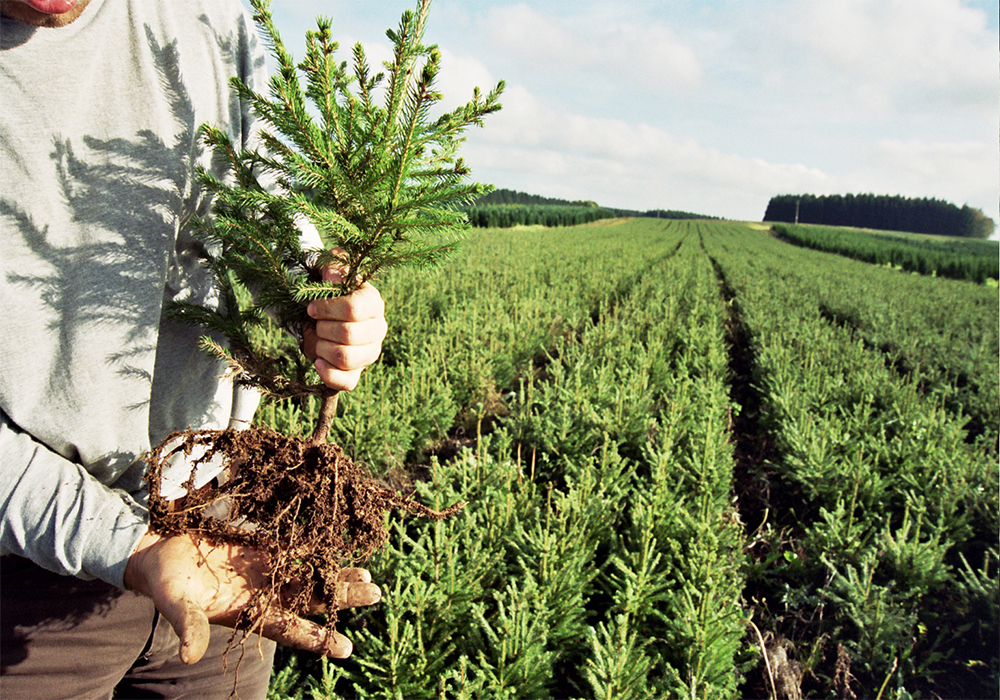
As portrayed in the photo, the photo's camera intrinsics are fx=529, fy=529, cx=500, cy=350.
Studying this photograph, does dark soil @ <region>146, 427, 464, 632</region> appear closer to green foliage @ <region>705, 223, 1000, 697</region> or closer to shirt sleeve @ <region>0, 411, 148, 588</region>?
shirt sleeve @ <region>0, 411, 148, 588</region>

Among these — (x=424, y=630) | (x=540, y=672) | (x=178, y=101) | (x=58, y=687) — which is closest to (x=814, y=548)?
(x=540, y=672)

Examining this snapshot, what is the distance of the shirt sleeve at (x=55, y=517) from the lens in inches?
41.1

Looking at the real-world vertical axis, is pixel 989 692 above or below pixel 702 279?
below

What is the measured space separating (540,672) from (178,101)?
222 cm

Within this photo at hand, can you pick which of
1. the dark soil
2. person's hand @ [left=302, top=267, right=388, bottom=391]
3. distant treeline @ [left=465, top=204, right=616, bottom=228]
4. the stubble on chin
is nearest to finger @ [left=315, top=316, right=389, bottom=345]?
person's hand @ [left=302, top=267, right=388, bottom=391]

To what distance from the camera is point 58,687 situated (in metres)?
1.24

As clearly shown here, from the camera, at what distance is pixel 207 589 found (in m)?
1.12

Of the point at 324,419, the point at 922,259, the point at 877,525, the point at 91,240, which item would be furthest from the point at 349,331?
the point at 922,259

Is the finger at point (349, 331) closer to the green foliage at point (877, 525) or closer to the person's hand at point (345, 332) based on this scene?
the person's hand at point (345, 332)

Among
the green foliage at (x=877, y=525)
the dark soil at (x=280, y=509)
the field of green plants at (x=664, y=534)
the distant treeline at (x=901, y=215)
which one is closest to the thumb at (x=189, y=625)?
the dark soil at (x=280, y=509)

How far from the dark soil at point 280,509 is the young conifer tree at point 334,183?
151 mm

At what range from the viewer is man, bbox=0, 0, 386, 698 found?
1.06m

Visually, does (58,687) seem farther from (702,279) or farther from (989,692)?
(702,279)

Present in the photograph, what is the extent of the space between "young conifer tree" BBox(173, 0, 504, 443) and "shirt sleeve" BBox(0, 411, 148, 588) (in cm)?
40
